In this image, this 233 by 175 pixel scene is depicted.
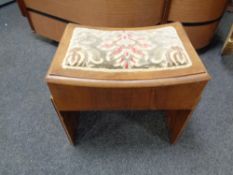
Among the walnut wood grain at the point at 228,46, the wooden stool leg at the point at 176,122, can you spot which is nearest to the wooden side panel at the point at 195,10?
the walnut wood grain at the point at 228,46

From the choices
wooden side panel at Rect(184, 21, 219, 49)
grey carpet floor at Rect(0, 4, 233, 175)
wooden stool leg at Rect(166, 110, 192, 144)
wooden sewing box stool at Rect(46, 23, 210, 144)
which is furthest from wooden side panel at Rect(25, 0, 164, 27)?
wooden stool leg at Rect(166, 110, 192, 144)

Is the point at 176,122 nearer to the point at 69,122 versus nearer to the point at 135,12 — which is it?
the point at 69,122

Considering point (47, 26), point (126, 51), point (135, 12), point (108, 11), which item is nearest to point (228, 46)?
point (135, 12)

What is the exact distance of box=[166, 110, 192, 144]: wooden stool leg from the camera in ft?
2.57

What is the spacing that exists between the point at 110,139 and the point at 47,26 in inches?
38.9

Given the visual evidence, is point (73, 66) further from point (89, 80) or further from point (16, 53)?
point (16, 53)

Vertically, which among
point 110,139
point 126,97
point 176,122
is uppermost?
point 126,97

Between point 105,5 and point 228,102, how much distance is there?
0.95 meters

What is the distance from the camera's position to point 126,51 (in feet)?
2.28

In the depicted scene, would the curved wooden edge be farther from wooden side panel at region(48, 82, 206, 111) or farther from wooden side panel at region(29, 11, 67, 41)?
wooden side panel at region(29, 11, 67, 41)

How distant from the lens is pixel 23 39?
61.8 inches

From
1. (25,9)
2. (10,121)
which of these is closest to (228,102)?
(10,121)

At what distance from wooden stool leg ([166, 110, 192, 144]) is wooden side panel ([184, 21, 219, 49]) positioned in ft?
2.04

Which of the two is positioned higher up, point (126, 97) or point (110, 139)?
point (126, 97)
